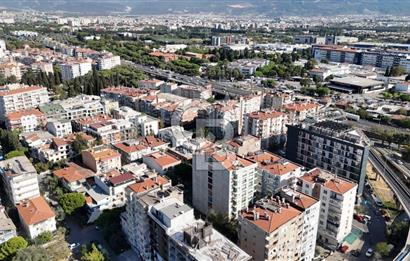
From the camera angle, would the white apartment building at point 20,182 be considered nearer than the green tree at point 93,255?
No

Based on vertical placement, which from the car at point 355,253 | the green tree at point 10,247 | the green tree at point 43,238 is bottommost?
the car at point 355,253

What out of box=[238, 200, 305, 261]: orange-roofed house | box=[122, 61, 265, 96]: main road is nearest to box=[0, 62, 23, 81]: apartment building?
box=[122, 61, 265, 96]: main road

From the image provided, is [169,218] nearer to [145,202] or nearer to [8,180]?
[145,202]

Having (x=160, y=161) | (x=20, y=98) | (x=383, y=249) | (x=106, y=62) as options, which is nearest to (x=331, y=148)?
(x=383, y=249)

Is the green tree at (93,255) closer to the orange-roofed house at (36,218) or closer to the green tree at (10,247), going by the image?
the green tree at (10,247)

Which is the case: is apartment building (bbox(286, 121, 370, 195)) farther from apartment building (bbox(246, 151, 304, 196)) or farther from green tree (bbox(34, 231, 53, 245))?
green tree (bbox(34, 231, 53, 245))

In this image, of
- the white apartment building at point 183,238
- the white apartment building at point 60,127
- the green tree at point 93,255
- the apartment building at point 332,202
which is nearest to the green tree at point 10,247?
the green tree at point 93,255
